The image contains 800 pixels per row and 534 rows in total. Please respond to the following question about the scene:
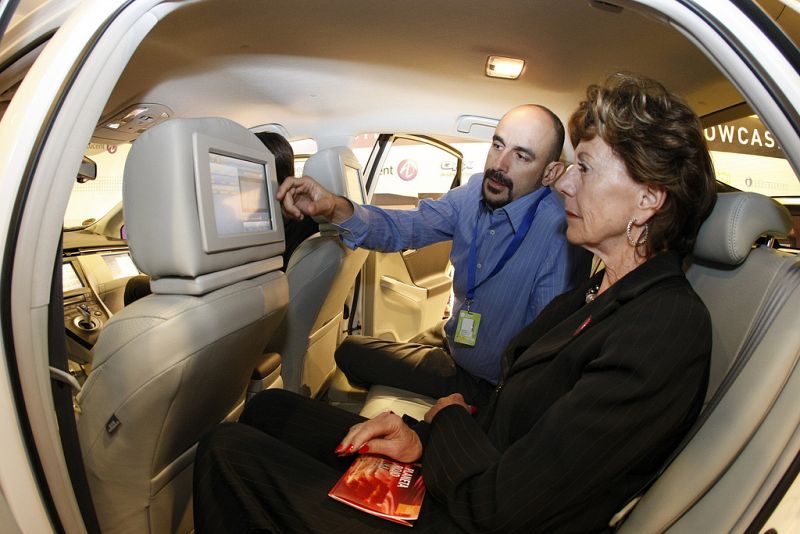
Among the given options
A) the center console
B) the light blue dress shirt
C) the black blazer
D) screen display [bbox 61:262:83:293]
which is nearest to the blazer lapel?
the black blazer

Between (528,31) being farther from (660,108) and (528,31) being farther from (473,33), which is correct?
(660,108)

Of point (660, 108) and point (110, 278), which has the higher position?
point (660, 108)

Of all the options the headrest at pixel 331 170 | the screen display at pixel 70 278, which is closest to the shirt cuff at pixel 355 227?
the headrest at pixel 331 170

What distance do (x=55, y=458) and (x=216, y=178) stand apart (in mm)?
674

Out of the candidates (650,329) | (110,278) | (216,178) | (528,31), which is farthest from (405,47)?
(110,278)

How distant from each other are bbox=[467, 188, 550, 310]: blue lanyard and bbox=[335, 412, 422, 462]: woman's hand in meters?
0.79

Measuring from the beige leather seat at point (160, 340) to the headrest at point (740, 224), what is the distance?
44.6 inches

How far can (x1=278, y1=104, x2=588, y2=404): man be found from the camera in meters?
1.76

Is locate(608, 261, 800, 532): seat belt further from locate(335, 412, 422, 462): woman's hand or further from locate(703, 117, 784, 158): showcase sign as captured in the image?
locate(703, 117, 784, 158): showcase sign

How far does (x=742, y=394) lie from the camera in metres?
0.86

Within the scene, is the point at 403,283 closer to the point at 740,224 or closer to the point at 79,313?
the point at 79,313

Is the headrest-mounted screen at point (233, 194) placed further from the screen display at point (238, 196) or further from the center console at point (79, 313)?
the center console at point (79, 313)

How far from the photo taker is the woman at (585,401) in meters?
0.85

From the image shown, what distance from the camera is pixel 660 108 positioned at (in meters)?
1.07
